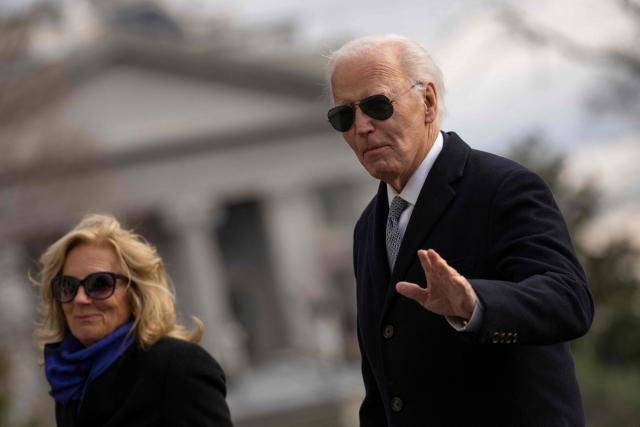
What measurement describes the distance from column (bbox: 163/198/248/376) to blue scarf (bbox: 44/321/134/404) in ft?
166

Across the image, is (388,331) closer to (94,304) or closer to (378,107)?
(378,107)

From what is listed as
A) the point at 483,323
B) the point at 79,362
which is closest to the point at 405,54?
the point at 483,323

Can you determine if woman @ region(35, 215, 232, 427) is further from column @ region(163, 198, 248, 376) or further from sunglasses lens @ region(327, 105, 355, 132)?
column @ region(163, 198, 248, 376)

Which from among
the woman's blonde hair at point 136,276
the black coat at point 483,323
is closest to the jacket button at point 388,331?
the black coat at point 483,323

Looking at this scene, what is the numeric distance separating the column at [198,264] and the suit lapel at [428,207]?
51.6 m

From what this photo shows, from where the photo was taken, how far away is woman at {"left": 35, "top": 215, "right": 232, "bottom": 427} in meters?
4.65

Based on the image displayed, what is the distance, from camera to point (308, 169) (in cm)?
5869

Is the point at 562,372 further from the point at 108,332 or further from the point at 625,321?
the point at 625,321

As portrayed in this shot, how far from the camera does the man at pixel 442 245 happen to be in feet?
12.0

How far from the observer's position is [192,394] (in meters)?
4.64

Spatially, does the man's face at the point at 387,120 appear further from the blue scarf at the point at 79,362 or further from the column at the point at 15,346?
the column at the point at 15,346

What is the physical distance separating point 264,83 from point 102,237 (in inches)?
2056

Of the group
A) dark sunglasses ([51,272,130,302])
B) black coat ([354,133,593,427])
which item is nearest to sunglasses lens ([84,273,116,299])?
dark sunglasses ([51,272,130,302])

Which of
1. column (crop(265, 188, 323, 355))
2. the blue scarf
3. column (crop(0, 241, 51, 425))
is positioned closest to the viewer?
the blue scarf
